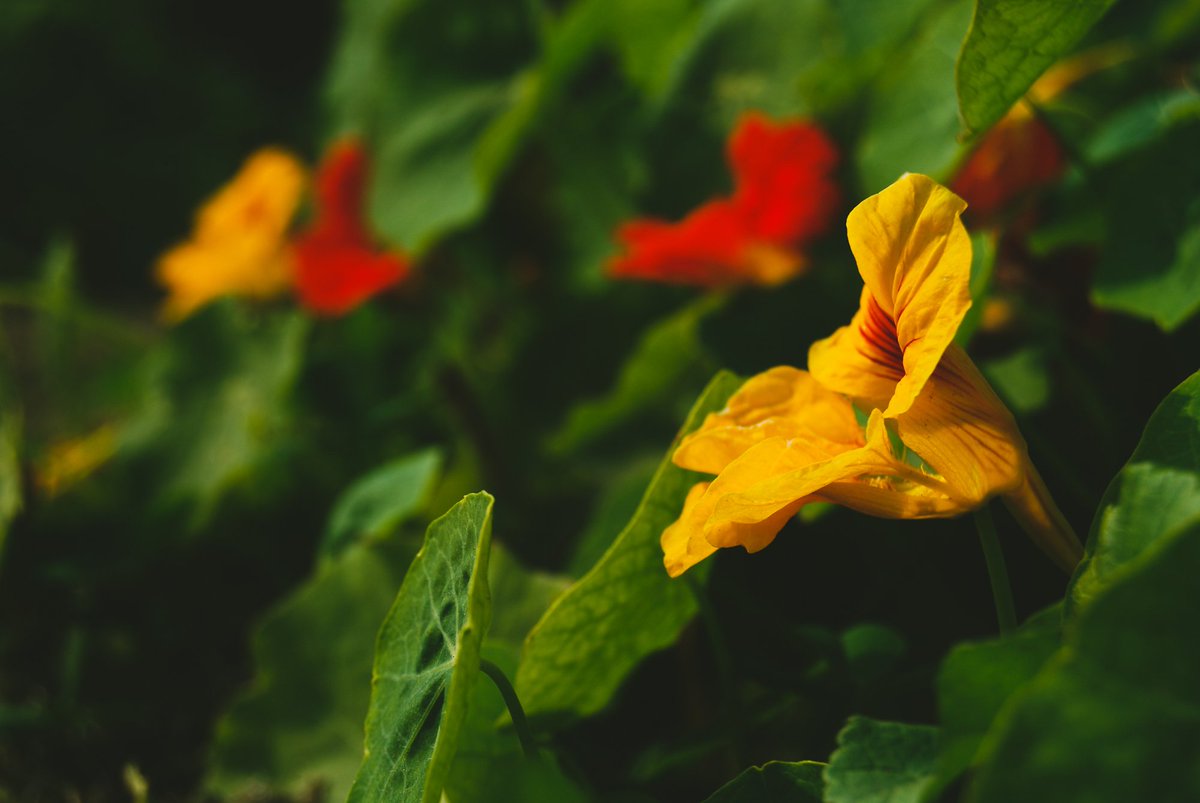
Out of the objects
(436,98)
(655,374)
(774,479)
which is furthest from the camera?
(436,98)

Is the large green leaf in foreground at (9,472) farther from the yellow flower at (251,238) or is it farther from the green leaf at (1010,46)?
the green leaf at (1010,46)

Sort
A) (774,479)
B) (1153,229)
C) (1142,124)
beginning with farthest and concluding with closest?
1. (1142,124)
2. (1153,229)
3. (774,479)

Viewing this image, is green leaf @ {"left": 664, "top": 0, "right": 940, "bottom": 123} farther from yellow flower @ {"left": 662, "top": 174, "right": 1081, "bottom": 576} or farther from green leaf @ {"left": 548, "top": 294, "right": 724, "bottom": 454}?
yellow flower @ {"left": 662, "top": 174, "right": 1081, "bottom": 576}

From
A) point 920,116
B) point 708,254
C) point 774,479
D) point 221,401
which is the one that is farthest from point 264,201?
point 774,479

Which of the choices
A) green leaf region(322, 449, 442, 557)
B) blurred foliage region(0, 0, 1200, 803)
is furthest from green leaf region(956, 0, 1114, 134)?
green leaf region(322, 449, 442, 557)

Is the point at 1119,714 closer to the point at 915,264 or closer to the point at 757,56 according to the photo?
the point at 915,264

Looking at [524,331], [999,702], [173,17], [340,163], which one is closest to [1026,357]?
[999,702]
